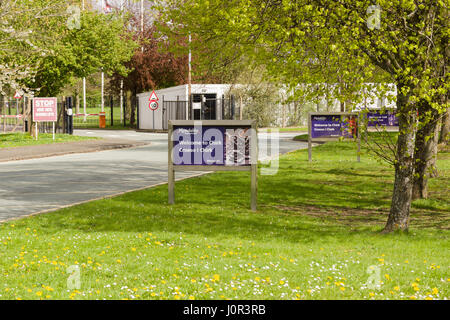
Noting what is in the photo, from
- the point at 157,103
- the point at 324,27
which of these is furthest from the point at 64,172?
the point at 157,103

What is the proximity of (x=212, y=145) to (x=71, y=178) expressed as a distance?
5550 mm

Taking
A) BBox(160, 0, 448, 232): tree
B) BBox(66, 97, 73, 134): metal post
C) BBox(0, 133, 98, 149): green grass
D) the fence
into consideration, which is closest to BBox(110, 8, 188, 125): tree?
the fence

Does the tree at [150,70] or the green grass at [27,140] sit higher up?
the tree at [150,70]

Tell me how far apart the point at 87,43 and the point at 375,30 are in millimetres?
24173

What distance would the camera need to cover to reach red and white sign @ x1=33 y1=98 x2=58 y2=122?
29.5 m

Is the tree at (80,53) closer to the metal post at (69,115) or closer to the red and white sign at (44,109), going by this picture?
the red and white sign at (44,109)

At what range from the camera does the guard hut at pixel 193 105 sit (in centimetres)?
4216

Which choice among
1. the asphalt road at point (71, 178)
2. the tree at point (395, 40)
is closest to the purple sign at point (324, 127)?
the asphalt road at point (71, 178)

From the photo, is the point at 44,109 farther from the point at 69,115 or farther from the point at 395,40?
the point at 395,40

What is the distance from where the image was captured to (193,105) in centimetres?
4178

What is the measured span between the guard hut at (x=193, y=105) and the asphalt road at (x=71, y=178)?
1877cm

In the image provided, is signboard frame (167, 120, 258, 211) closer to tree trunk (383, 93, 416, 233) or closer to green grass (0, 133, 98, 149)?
tree trunk (383, 93, 416, 233)

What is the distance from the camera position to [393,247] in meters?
8.61

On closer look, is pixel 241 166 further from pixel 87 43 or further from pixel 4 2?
pixel 87 43
